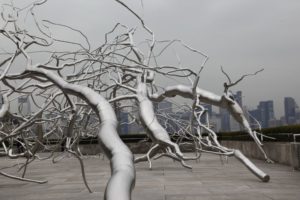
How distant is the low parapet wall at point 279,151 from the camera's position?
12247 mm

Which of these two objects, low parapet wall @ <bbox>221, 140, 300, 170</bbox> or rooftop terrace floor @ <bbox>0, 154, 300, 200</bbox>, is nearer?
rooftop terrace floor @ <bbox>0, 154, 300, 200</bbox>

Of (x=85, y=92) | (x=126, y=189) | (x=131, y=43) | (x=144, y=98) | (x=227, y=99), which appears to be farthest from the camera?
(x=131, y=43)

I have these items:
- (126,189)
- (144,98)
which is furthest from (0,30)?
(126,189)

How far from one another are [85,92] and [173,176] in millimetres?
8241

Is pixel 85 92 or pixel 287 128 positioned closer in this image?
pixel 85 92

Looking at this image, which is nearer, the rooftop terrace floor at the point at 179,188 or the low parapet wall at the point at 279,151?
the rooftop terrace floor at the point at 179,188

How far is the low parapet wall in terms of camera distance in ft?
40.2

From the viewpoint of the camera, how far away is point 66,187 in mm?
9461

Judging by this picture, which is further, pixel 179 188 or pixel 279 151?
pixel 279 151

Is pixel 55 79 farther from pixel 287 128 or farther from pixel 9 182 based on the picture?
pixel 287 128

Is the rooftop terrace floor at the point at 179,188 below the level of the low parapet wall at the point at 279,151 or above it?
below

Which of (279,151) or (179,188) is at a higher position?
(279,151)

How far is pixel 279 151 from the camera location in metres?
14.9

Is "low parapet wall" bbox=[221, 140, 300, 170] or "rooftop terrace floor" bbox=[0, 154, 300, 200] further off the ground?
"low parapet wall" bbox=[221, 140, 300, 170]
